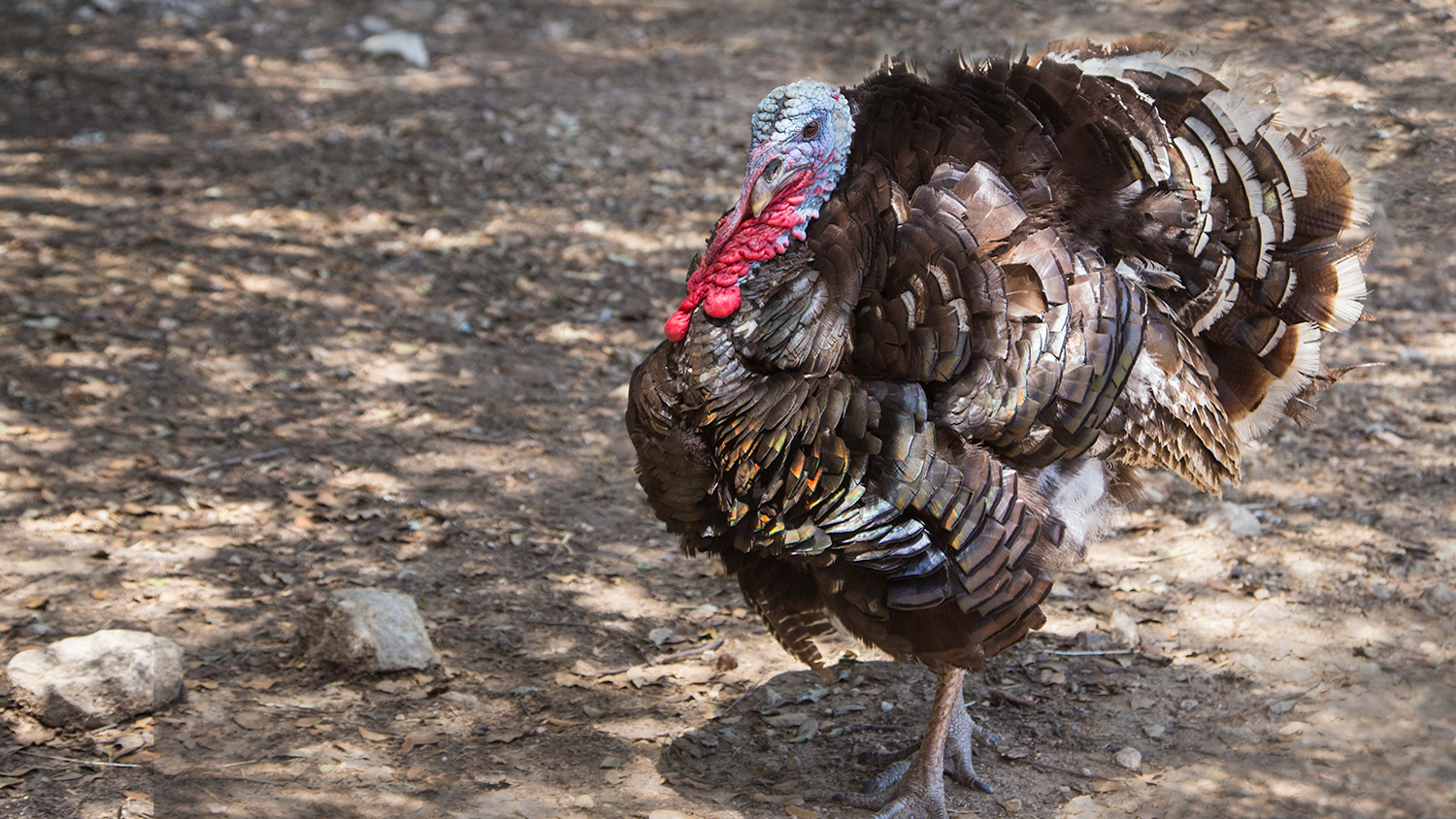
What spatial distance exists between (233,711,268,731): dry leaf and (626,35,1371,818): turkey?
1.39m

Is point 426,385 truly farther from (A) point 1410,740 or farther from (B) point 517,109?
(A) point 1410,740

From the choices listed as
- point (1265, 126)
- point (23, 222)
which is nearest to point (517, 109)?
point (23, 222)

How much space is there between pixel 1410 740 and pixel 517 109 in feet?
21.4

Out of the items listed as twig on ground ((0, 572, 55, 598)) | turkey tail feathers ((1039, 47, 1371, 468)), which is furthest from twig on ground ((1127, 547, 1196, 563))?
twig on ground ((0, 572, 55, 598))

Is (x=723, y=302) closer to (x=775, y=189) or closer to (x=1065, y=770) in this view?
(x=775, y=189)

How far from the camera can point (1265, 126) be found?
3.34 metres

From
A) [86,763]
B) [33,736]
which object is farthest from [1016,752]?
[33,736]

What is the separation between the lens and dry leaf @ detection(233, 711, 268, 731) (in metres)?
3.44

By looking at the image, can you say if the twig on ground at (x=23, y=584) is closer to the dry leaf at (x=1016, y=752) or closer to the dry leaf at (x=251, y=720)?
the dry leaf at (x=251, y=720)

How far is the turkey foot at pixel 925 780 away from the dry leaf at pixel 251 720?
175 cm

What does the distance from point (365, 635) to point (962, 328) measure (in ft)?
6.93

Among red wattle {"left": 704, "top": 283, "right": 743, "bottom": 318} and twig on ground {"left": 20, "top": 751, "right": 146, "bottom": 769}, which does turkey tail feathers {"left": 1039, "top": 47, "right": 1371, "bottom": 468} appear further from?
twig on ground {"left": 20, "top": 751, "right": 146, "bottom": 769}

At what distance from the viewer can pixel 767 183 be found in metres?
2.90

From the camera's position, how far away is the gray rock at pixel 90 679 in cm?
328
